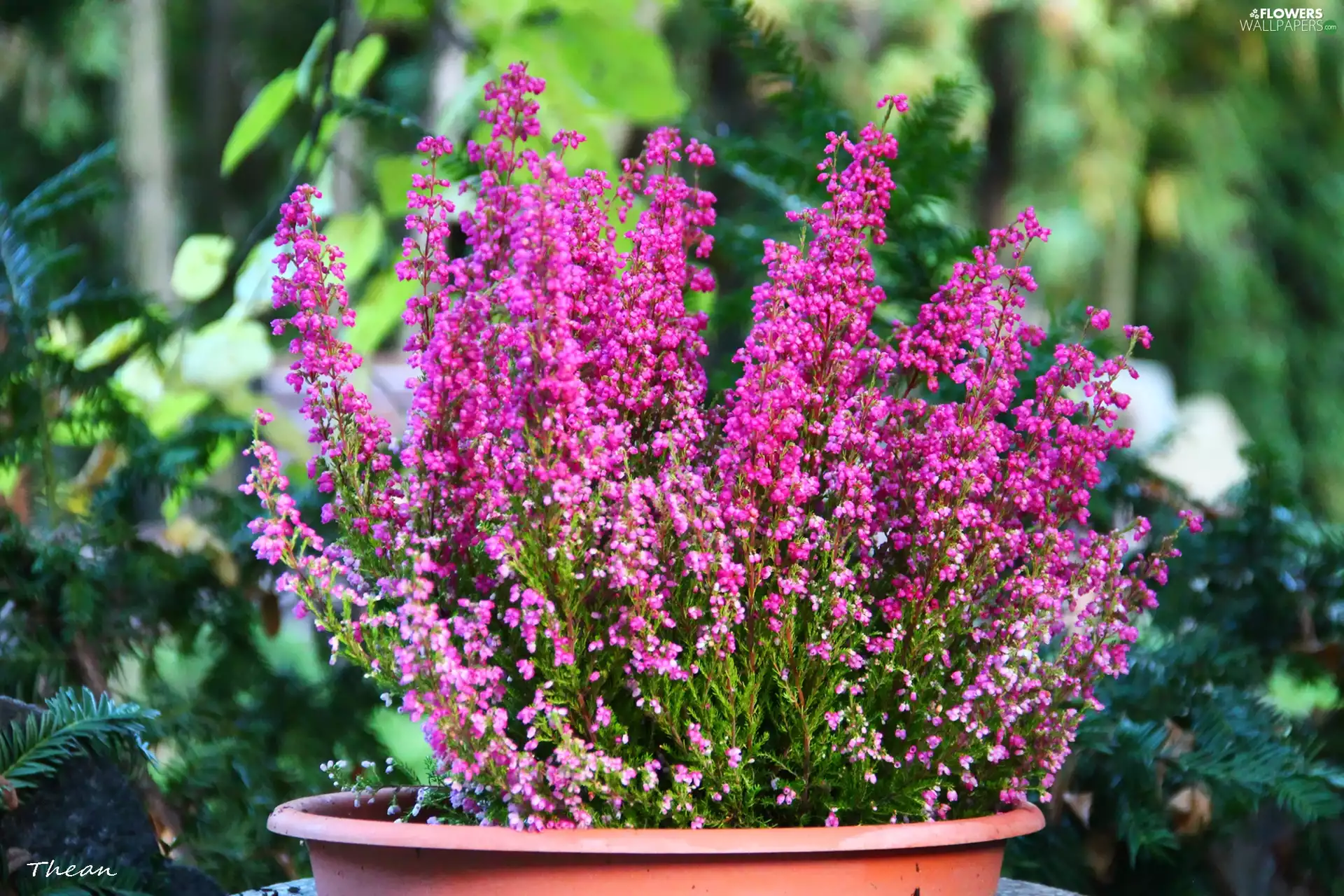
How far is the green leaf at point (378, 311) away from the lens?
2078 mm

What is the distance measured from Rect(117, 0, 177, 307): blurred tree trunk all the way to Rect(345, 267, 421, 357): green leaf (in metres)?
7.81

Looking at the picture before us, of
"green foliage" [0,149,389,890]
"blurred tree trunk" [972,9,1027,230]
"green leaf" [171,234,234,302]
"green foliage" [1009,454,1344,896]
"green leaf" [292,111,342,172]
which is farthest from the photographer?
"blurred tree trunk" [972,9,1027,230]

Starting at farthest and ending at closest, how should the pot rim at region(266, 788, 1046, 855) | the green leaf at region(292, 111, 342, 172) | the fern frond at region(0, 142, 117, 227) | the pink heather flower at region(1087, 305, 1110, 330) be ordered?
1. the fern frond at region(0, 142, 117, 227)
2. the green leaf at region(292, 111, 342, 172)
3. the pink heather flower at region(1087, 305, 1110, 330)
4. the pot rim at region(266, 788, 1046, 855)

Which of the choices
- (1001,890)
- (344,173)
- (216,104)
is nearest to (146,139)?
(344,173)

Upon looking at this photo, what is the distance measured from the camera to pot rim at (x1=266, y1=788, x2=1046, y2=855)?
965 mm

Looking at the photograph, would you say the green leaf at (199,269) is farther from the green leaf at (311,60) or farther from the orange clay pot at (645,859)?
the orange clay pot at (645,859)

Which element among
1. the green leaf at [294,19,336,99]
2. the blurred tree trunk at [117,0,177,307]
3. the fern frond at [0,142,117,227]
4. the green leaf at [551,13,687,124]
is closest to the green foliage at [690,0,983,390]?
the green leaf at [551,13,687,124]

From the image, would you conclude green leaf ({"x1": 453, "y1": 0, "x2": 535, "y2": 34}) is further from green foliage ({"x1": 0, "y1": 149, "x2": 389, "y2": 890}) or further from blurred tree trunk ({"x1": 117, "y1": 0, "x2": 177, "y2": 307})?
blurred tree trunk ({"x1": 117, "y1": 0, "x2": 177, "y2": 307})

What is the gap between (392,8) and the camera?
2211 mm

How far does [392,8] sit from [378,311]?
53cm

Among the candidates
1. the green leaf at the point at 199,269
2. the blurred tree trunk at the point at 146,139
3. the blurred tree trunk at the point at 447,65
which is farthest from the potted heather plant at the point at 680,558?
the blurred tree trunk at the point at 146,139

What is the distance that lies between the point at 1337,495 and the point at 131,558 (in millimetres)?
12729

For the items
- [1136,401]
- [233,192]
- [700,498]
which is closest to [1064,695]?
[700,498]

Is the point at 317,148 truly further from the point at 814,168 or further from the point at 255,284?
the point at 814,168
